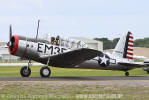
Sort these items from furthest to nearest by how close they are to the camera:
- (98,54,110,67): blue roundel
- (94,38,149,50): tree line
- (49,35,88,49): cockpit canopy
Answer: (94,38,149,50): tree line, (98,54,110,67): blue roundel, (49,35,88,49): cockpit canopy

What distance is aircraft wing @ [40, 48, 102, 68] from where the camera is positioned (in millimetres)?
16922

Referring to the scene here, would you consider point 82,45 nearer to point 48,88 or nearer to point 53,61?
point 53,61

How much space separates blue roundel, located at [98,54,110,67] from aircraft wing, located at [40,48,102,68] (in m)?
1.93

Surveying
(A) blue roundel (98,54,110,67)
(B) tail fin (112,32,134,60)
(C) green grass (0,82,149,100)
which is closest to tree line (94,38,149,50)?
(B) tail fin (112,32,134,60)

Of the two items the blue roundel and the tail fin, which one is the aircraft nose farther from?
the tail fin

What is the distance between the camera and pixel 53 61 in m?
18.6

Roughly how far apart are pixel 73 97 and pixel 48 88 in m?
2.46

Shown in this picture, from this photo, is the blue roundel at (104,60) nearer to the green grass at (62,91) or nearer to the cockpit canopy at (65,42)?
the cockpit canopy at (65,42)

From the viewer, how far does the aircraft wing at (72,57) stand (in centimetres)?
1692

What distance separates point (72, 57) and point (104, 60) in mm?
3179

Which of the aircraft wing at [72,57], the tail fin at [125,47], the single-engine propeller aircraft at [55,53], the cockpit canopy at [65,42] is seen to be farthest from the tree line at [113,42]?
the aircraft wing at [72,57]

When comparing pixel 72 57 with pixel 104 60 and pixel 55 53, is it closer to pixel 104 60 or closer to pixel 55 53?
Answer: pixel 55 53

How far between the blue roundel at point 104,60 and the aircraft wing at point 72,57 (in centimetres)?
193

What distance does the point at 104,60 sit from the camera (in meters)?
20.3
